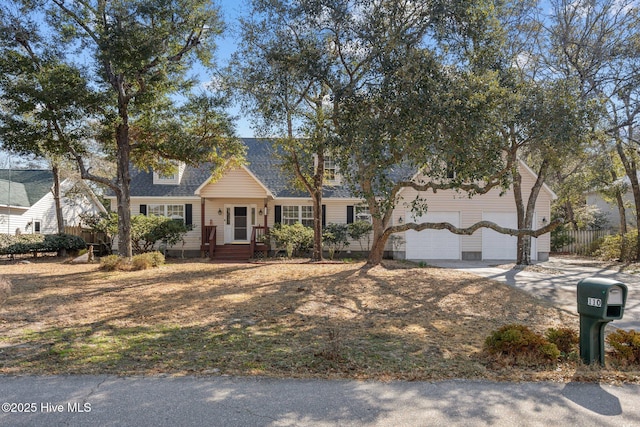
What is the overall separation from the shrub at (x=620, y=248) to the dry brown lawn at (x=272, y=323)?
11486 mm

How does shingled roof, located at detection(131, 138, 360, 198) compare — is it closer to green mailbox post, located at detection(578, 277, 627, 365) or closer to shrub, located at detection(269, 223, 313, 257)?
shrub, located at detection(269, 223, 313, 257)

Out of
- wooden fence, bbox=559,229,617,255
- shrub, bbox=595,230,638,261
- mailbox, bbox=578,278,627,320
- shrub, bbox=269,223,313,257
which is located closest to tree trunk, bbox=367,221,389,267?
shrub, bbox=269,223,313,257

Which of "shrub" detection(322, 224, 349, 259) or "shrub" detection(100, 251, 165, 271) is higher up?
"shrub" detection(322, 224, 349, 259)

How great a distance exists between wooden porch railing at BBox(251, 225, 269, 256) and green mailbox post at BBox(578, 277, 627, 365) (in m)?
14.5

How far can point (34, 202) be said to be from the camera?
25547 mm

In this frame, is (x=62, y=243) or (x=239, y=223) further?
(x=239, y=223)

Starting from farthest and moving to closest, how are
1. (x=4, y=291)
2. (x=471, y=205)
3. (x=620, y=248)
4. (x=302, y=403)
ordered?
1. (x=620, y=248)
2. (x=471, y=205)
3. (x=4, y=291)
4. (x=302, y=403)

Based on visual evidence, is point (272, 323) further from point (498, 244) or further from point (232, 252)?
point (498, 244)

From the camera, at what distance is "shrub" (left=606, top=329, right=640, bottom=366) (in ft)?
16.5

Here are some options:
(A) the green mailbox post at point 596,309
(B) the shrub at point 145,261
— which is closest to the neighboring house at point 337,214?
(B) the shrub at point 145,261

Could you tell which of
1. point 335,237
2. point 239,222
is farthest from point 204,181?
point 335,237

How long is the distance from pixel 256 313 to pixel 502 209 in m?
15.4

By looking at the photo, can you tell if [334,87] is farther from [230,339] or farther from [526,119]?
[230,339]

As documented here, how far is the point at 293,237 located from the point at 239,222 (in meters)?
3.62
